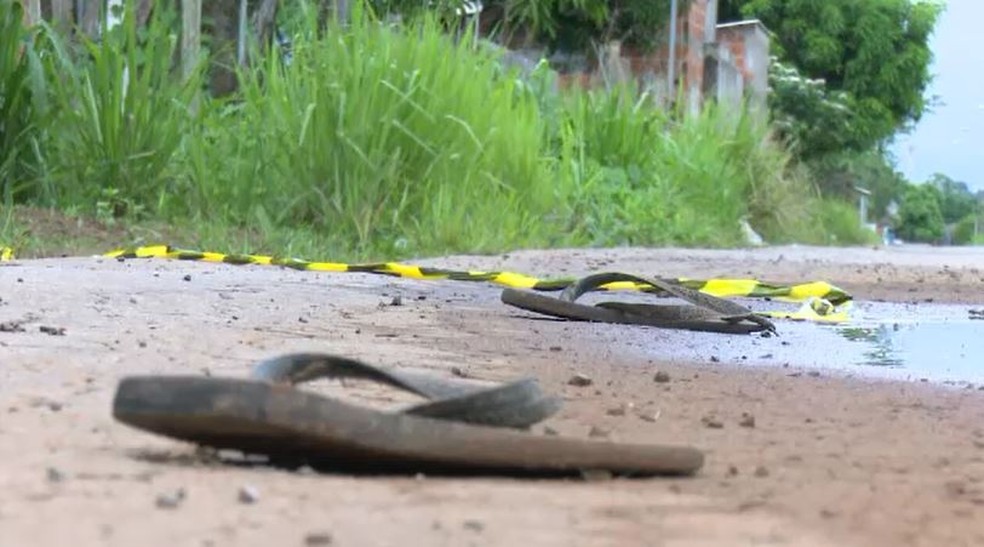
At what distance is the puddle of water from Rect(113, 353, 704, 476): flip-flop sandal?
1.72 meters

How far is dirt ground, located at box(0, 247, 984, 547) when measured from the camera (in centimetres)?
155

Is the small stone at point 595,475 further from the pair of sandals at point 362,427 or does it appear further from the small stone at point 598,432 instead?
the small stone at point 598,432

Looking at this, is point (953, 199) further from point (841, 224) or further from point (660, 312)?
point (660, 312)

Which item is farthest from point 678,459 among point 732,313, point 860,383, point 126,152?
point 126,152

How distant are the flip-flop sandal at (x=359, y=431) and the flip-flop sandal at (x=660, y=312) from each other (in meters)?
2.53

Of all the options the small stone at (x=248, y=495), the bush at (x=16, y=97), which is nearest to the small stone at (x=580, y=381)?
the small stone at (x=248, y=495)

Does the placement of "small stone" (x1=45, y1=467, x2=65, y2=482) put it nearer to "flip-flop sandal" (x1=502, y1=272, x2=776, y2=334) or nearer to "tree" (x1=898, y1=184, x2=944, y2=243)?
"flip-flop sandal" (x1=502, y1=272, x2=776, y2=334)

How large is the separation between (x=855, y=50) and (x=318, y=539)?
108 feet

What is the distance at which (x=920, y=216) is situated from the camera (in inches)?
3088

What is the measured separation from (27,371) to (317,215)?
228 inches

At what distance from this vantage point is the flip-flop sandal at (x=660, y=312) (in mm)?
4477

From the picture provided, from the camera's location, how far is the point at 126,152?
7887mm

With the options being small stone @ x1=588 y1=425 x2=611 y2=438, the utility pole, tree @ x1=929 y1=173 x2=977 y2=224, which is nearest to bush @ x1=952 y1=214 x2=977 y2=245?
tree @ x1=929 y1=173 x2=977 y2=224

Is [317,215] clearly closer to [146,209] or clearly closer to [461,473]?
[146,209]
